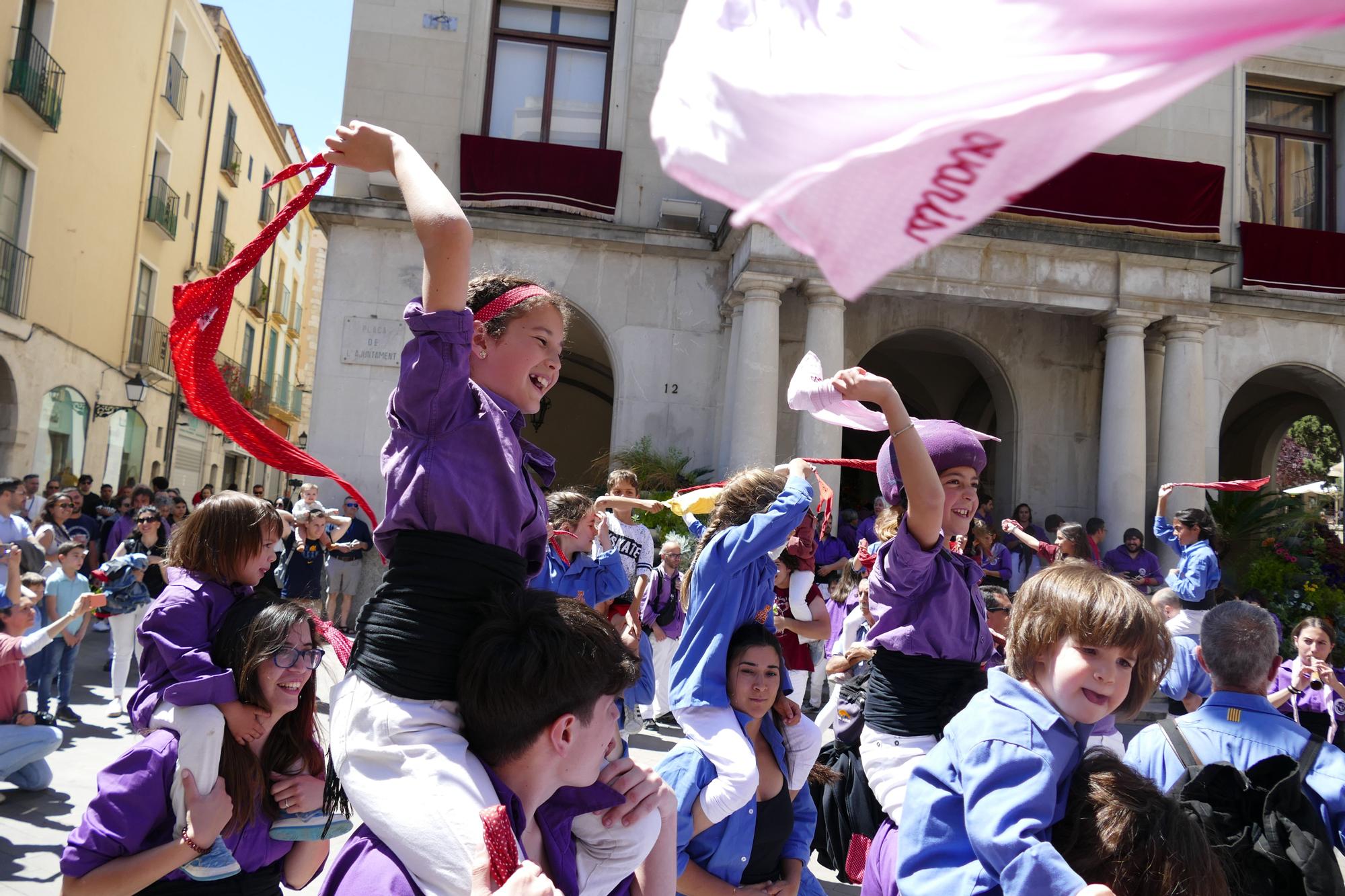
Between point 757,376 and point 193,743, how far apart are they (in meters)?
10.9

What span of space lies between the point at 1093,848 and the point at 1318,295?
17.0 meters

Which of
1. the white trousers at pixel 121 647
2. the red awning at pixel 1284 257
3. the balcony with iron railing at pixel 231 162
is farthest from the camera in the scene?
the balcony with iron railing at pixel 231 162

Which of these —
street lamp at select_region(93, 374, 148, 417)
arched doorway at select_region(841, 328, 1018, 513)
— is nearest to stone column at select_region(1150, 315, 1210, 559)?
arched doorway at select_region(841, 328, 1018, 513)

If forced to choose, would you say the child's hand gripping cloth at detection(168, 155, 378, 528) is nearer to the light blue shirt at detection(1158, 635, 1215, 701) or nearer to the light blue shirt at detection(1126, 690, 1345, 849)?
the light blue shirt at detection(1126, 690, 1345, 849)

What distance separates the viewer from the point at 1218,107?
619 inches

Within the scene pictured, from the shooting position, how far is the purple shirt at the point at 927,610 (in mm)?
3025

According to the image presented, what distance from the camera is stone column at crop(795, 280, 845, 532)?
1291 centimetres

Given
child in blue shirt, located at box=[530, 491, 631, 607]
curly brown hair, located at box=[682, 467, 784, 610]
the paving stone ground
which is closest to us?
curly brown hair, located at box=[682, 467, 784, 610]

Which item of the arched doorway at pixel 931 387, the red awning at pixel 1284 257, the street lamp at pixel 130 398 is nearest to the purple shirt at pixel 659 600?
the arched doorway at pixel 931 387

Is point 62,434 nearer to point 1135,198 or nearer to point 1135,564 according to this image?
point 1135,564

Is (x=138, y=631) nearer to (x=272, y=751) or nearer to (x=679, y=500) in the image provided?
(x=272, y=751)

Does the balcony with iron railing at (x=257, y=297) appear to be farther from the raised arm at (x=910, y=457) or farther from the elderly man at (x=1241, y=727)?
the elderly man at (x=1241, y=727)

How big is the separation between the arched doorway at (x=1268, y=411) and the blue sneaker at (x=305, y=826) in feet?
56.5

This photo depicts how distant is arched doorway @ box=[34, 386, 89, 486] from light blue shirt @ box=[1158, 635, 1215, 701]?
69.7 ft
